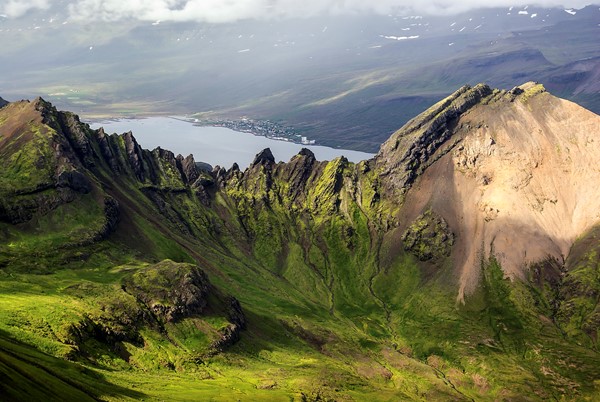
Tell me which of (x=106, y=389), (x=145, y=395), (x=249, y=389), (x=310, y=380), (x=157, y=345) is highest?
(x=106, y=389)

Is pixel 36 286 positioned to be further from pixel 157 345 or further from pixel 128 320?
pixel 157 345

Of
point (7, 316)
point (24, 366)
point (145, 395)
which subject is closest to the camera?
point (24, 366)

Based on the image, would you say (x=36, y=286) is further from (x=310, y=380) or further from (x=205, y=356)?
(x=310, y=380)

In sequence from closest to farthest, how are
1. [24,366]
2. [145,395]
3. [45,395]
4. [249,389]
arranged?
[45,395] → [24,366] → [145,395] → [249,389]

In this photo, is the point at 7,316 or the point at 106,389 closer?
the point at 106,389

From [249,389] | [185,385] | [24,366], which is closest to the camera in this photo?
[24,366]

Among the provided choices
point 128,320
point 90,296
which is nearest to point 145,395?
point 128,320

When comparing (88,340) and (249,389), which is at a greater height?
(88,340)

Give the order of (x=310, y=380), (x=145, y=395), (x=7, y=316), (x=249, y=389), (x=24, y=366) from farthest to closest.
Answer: (x=310, y=380) < (x=249, y=389) < (x=7, y=316) < (x=145, y=395) < (x=24, y=366)

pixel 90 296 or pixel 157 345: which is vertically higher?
pixel 90 296

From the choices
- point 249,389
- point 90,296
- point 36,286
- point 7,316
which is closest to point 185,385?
point 249,389
